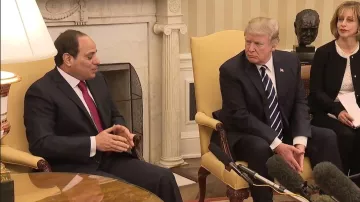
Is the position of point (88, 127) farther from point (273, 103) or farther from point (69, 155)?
point (273, 103)

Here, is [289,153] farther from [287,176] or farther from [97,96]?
[287,176]

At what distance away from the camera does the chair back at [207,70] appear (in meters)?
3.58

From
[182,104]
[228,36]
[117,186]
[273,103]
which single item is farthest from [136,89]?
[117,186]

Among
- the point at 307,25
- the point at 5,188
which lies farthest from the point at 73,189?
the point at 307,25

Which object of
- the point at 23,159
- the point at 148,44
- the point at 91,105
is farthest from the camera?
the point at 148,44

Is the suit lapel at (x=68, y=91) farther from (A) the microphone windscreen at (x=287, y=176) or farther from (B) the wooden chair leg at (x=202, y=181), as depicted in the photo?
(A) the microphone windscreen at (x=287, y=176)

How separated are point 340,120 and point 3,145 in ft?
6.35

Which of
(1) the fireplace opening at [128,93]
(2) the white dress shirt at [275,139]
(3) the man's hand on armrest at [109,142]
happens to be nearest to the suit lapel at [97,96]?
(3) the man's hand on armrest at [109,142]

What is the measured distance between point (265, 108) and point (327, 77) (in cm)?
73

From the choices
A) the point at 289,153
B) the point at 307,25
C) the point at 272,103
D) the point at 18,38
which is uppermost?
the point at 18,38

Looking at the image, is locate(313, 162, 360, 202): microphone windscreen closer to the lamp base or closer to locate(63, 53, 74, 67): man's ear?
the lamp base

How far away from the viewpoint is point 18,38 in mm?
1752

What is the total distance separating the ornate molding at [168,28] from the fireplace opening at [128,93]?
324mm

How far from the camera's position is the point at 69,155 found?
118 inches
